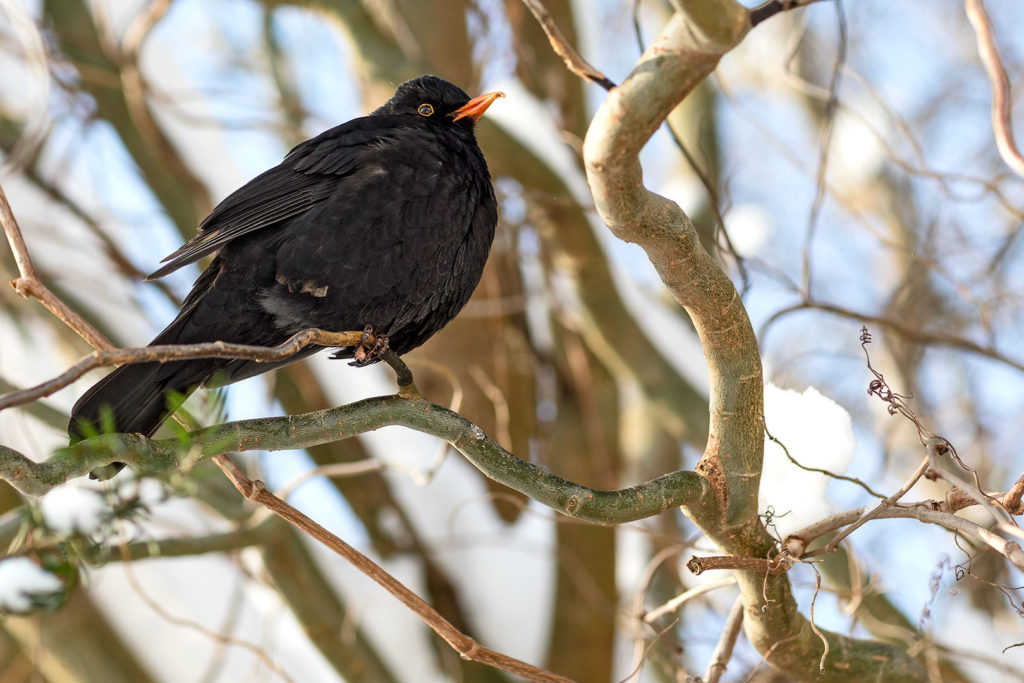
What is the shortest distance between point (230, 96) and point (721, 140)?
10.5 ft

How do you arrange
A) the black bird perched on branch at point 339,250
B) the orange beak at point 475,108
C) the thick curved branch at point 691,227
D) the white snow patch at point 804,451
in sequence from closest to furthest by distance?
the thick curved branch at point 691,227
the white snow patch at point 804,451
the black bird perched on branch at point 339,250
the orange beak at point 475,108

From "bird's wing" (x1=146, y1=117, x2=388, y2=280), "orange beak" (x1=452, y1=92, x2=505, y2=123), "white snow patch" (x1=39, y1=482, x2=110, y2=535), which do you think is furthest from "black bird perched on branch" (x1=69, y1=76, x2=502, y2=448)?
"white snow patch" (x1=39, y1=482, x2=110, y2=535)

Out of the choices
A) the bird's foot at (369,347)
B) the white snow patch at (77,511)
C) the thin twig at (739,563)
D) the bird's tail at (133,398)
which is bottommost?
the white snow patch at (77,511)

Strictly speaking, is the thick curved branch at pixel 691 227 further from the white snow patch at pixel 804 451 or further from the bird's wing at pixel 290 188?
the bird's wing at pixel 290 188

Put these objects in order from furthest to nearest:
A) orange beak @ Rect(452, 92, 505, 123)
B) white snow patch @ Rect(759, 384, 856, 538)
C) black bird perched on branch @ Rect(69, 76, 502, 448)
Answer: orange beak @ Rect(452, 92, 505, 123), black bird perched on branch @ Rect(69, 76, 502, 448), white snow patch @ Rect(759, 384, 856, 538)

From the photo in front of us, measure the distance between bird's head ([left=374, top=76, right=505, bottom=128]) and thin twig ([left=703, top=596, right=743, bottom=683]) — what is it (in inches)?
62.4

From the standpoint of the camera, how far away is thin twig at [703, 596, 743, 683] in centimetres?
221

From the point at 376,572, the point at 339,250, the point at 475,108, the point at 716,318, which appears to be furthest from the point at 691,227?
the point at 475,108

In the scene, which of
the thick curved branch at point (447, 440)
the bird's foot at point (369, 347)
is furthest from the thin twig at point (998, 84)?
the bird's foot at point (369, 347)

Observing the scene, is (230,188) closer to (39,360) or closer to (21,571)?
(39,360)

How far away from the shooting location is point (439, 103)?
9.85ft

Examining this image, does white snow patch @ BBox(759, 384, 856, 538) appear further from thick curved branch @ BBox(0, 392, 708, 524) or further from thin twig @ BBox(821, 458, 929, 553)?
thick curved branch @ BBox(0, 392, 708, 524)

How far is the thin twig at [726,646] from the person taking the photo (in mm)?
2213

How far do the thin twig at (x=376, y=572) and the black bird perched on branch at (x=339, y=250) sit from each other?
50cm
